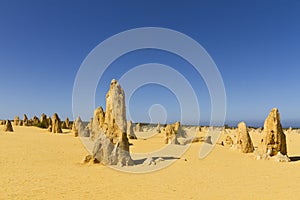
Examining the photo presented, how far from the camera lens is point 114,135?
16500 millimetres

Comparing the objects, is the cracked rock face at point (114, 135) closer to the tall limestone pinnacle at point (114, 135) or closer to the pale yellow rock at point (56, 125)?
the tall limestone pinnacle at point (114, 135)

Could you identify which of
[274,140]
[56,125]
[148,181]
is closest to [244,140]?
[274,140]

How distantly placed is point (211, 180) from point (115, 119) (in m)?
7.59

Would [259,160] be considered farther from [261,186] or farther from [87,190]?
[87,190]

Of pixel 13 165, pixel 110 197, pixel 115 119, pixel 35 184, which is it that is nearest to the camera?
pixel 110 197

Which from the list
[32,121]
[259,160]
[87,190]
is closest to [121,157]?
[87,190]

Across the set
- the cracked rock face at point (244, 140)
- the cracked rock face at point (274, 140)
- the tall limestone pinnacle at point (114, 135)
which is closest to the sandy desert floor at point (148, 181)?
the tall limestone pinnacle at point (114, 135)

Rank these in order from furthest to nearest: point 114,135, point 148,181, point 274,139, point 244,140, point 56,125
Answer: point 56,125
point 244,140
point 274,139
point 114,135
point 148,181

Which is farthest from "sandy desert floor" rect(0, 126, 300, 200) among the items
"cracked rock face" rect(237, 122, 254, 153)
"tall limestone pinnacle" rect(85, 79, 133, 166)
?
"cracked rock face" rect(237, 122, 254, 153)

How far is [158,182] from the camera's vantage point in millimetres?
11570

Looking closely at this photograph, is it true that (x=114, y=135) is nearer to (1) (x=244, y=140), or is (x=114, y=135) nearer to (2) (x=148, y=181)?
(2) (x=148, y=181)

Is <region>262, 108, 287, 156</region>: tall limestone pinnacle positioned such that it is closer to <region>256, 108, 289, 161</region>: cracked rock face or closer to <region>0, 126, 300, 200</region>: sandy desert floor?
<region>256, 108, 289, 161</region>: cracked rock face

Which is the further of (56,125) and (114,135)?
(56,125)

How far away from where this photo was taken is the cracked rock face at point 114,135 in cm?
1546
